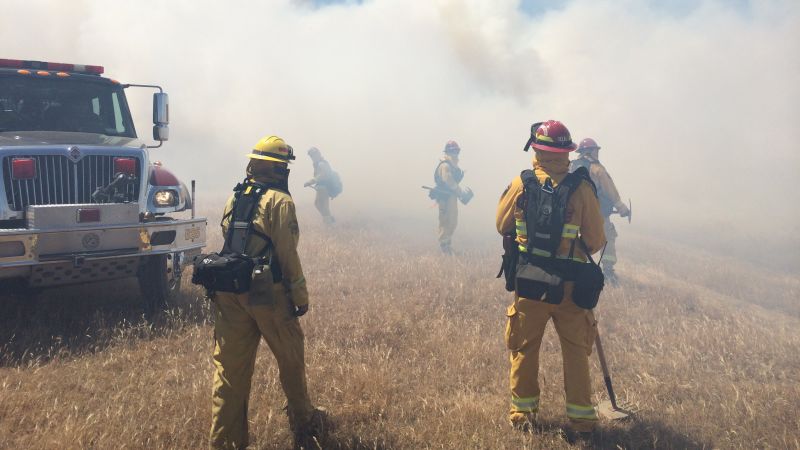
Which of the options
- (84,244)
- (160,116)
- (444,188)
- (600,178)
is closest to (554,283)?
(84,244)

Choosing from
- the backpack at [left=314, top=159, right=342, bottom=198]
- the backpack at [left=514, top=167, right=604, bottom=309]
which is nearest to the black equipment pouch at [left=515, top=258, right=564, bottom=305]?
the backpack at [left=514, top=167, right=604, bottom=309]

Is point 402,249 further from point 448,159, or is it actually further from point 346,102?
point 346,102

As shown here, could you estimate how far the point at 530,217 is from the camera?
12.6ft

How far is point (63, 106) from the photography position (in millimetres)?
5914

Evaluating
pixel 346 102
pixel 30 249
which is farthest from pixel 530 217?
pixel 346 102

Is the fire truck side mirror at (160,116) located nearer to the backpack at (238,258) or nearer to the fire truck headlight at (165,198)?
the fire truck headlight at (165,198)

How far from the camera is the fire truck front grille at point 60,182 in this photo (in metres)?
4.69

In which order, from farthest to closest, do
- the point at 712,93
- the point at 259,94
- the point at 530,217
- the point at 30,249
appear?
the point at 259,94 → the point at 712,93 → the point at 30,249 → the point at 530,217

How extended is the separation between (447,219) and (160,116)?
7545mm

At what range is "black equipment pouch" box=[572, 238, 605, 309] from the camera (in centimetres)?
362

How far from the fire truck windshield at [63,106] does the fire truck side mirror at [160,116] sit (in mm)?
327

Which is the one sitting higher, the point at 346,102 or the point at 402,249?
the point at 346,102

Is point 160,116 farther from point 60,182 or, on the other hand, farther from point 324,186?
point 324,186

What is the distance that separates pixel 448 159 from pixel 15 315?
9.31 metres
